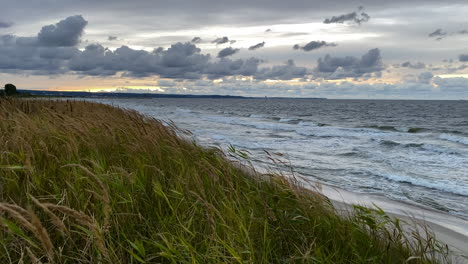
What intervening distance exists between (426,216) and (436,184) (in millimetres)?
4087

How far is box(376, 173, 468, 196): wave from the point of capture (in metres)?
10.1

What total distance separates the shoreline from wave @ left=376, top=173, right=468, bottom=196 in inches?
102

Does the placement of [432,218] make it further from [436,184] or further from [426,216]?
[436,184]

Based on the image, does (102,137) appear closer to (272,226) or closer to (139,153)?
(139,153)

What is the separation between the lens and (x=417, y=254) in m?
3.70

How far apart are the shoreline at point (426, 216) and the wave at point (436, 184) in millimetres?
2596

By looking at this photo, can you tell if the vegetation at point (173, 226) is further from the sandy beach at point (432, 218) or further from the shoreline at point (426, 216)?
the shoreline at point (426, 216)

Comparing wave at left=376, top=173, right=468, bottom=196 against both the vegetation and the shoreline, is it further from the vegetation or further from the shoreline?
the vegetation

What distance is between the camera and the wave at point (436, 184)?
1014 centimetres

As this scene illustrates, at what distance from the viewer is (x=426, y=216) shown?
285 inches

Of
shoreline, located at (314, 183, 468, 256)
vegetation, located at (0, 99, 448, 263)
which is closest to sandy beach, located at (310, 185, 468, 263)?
shoreline, located at (314, 183, 468, 256)

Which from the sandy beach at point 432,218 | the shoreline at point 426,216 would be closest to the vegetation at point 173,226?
the sandy beach at point 432,218

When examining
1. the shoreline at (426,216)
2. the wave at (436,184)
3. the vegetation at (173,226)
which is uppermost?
the vegetation at (173,226)

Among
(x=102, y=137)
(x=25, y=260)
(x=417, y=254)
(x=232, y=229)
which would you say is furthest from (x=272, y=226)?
(x=102, y=137)
